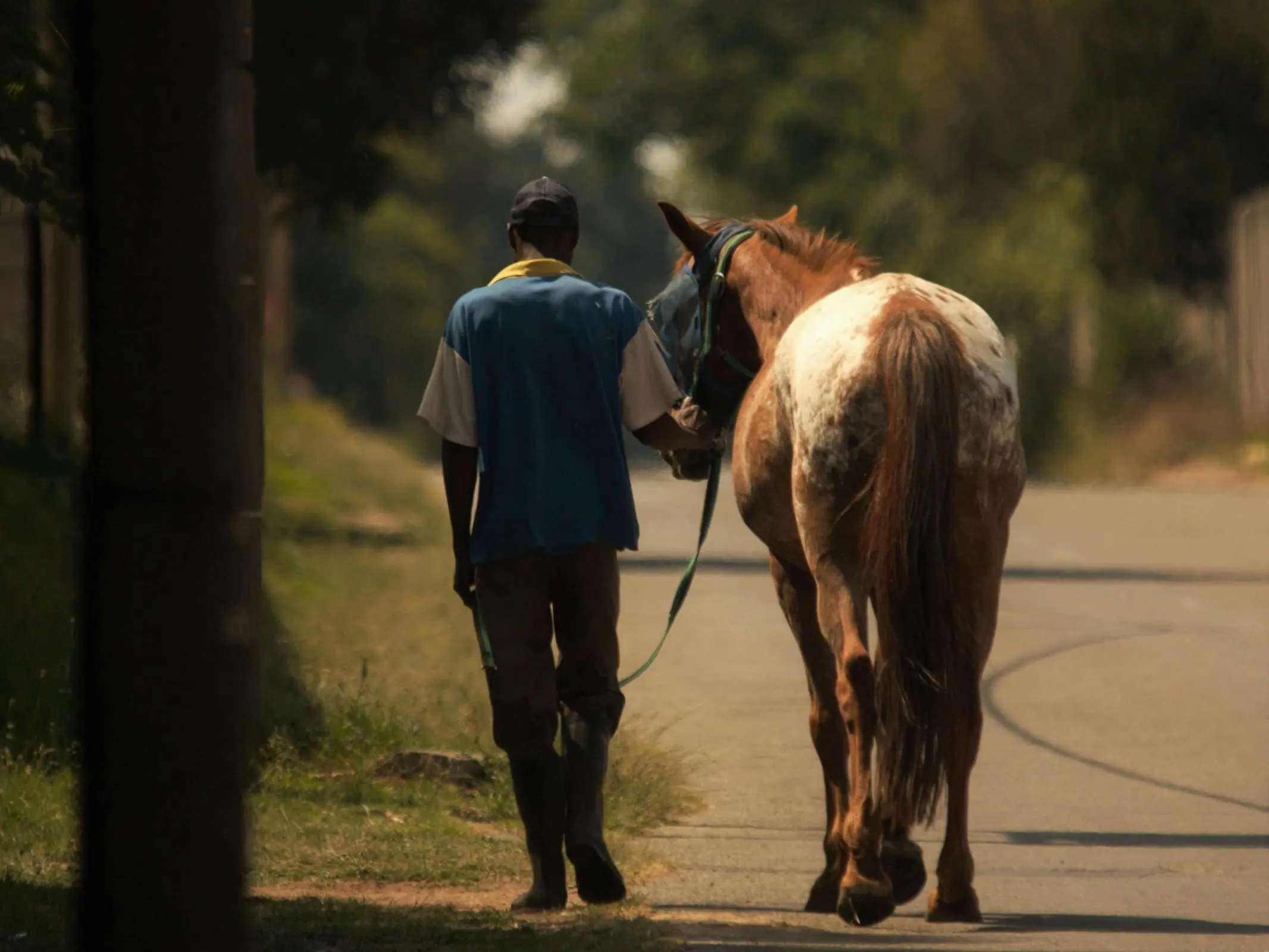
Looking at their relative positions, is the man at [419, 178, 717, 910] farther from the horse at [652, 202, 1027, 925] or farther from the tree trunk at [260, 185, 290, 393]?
the tree trunk at [260, 185, 290, 393]

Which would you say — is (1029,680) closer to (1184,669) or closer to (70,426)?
(1184,669)

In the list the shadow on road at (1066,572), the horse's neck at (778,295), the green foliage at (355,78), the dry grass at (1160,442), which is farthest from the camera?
the dry grass at (1160,442)

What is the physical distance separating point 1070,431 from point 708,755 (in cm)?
2688

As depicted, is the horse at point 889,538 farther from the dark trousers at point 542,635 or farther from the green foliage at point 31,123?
the green foliage at point 31,123

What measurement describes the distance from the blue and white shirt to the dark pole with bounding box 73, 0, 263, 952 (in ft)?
10.4

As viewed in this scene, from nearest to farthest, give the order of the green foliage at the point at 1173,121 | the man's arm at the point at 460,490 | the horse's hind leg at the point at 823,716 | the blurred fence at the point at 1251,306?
the man's arm at the point at 460,490
the horse's hind leg at the point at 823,716
the blurred fence at the point at 1251,306
the green foliage at the point at 1173,121

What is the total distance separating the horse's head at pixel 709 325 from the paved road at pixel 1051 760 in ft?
4.81

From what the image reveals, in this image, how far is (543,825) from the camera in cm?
654

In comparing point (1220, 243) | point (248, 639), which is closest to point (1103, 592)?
point (248, 639)

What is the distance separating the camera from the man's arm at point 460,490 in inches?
253

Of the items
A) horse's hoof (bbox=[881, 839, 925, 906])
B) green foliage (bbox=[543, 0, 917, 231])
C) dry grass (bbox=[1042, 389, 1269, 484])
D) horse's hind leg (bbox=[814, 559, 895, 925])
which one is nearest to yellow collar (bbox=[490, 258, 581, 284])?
horse's hind leg (bbox=[814, 559, 895, 925])

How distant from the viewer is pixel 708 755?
10102 millimetres

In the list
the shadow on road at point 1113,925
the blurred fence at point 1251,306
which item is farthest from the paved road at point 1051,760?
the blurred fence at point 1251,306

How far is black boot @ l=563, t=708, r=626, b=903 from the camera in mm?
6453
